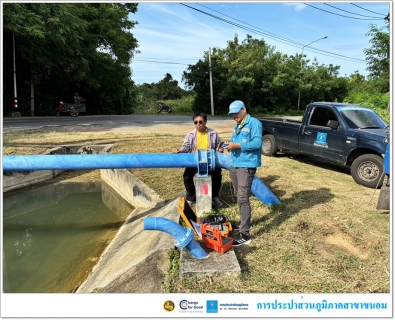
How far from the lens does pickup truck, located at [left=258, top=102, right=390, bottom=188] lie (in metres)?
6.40

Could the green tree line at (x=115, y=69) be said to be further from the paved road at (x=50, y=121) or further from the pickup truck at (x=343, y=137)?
the pickup truck at (x=343, y=137)

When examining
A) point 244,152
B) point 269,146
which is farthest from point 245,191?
point 269,146

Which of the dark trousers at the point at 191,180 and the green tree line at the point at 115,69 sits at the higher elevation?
the green tree line at the point at 115,69

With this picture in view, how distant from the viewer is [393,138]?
11.9ft

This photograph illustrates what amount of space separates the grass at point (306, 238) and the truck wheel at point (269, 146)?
141 centimetres

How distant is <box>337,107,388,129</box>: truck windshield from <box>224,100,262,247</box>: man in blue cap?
4324 millimetres

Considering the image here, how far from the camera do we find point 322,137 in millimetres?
7375

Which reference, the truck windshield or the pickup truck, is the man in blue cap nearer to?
the pickup truck

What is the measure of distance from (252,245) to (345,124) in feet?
14.8

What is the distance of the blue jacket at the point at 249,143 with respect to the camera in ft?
11.6

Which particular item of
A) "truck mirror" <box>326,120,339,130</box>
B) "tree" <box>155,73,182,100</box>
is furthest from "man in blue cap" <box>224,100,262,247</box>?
"tree" <box>155,73,182,100</box>

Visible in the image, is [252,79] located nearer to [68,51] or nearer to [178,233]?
[68,51]
